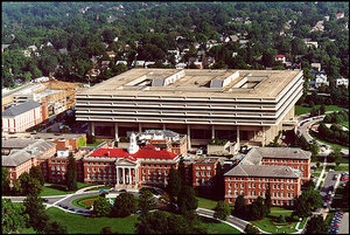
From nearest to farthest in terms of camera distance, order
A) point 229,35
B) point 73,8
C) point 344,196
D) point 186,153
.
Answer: point 344,196
point 186,153
point 229,35
point 73,8

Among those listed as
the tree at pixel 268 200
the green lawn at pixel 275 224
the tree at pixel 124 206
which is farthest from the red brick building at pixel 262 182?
the tree at pixel 124 206

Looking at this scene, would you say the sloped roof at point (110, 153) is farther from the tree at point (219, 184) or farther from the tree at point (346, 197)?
the tree at point (346, 197)

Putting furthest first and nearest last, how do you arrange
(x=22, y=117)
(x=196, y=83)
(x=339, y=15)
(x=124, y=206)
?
1. (x=339, y=15)
2. (x=196, y=83)
3. (x=22, y=117)
4. (x=124, y=206)

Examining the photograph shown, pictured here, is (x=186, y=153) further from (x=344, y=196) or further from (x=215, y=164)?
(x=344, y=196)

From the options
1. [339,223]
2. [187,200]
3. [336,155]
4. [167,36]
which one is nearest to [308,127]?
[336,155]

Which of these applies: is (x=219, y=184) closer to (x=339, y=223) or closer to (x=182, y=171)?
(x=182, y=171)

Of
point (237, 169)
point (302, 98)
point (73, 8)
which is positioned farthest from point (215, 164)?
point (73, 8)
